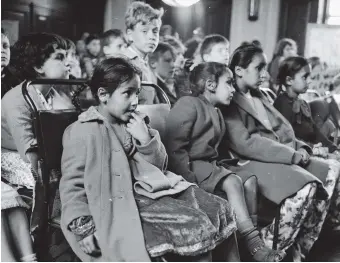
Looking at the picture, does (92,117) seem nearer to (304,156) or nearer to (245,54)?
(245,54)

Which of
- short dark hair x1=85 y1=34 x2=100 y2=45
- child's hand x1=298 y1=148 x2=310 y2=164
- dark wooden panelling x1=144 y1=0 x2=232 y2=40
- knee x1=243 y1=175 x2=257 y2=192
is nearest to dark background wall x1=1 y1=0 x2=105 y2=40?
short dark hair x1=85 y1=34 x2=100 y2=45

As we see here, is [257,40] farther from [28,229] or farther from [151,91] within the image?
[28,229]

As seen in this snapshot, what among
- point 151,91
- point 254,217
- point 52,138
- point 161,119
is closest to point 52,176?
point 52,138

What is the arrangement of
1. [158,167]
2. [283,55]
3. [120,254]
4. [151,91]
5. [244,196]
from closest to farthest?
[120,254] → [158,167] → [244,196] → [151,91] → [283,55]

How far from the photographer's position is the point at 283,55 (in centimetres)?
224

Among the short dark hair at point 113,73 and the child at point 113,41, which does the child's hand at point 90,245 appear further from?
the child at point 113,41

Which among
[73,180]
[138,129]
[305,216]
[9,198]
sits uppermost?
[138,129]

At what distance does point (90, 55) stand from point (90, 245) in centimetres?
104

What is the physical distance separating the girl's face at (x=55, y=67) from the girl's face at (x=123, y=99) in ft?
0.95

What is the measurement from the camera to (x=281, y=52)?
2.24 metres

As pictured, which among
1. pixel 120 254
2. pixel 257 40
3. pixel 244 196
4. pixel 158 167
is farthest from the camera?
pixel 257 40

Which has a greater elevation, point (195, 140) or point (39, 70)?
point (39, 70)

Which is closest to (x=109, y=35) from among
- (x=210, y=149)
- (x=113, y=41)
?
(x=113, y=41)

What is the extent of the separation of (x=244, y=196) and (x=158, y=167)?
410mm
